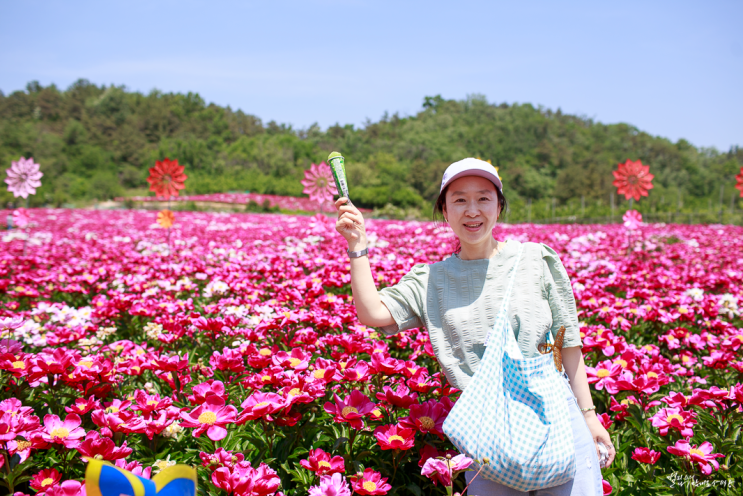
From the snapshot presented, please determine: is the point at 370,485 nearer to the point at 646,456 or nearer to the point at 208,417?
the point at 208,417

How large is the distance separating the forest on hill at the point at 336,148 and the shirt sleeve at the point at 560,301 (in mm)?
33266

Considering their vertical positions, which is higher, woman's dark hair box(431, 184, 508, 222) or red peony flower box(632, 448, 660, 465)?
woman's dark hair box(431, 184, 508, 222)

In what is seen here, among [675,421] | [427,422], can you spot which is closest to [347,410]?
[427,422]

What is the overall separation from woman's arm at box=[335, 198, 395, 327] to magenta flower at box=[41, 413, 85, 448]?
0.93 meters

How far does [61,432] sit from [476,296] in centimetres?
137

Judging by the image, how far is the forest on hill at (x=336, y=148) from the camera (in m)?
41.8

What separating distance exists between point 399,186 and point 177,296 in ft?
121

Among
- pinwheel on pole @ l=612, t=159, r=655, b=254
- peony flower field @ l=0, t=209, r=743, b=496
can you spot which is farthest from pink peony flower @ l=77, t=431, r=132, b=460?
pinwheel on pole @ l=612, t=159, r=655, b=254

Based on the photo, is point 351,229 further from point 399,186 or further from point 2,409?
point 399,186

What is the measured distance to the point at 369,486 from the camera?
49.0 inches

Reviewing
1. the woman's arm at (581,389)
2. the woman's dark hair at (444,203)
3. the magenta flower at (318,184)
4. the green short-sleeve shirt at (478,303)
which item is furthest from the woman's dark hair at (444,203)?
the magenta flower at (318,184)

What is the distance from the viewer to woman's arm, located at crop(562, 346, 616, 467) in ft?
5.06

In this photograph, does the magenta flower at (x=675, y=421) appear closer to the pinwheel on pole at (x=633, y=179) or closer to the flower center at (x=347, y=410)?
the flower center at (x=347, y=410)

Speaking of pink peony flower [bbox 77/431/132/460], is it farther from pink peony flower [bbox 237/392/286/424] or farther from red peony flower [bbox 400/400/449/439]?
red peony flower [bbox 400/400/449/439]
